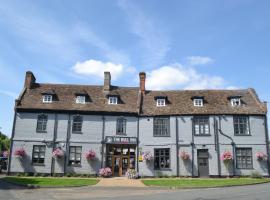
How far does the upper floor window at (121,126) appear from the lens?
31500 millimetres

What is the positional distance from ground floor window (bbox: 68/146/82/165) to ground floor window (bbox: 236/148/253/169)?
16052mm

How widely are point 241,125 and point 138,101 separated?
11.2 meters

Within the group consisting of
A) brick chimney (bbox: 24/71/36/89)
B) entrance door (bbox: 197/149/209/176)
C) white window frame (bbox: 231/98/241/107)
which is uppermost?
brick chimney (bbox: 24/71/36/89)

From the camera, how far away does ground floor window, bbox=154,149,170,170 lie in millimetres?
30634

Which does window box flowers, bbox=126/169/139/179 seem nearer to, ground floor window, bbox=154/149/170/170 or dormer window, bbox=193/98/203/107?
ground floor window, bbox=154/149/170/170

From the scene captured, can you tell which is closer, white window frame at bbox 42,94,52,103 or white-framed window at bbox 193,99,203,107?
white-framed window at bbox 193,99,203,107

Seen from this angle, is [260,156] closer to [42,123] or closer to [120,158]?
[120,158]

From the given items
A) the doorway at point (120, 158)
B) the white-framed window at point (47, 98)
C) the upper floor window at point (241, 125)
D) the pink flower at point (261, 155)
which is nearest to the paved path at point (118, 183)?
the doorway at point (120, 158)

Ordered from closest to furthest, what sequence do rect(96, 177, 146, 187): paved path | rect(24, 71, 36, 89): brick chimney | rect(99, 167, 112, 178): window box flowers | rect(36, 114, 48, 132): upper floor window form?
1. rect(96, 177, 146, 187): paved path
2. rect(99, 167, 112, 178): window box flowers
3. rect(36, 114, 48, 132): upper floor window
4. rect(24, 71, 36, 89): brick chimney

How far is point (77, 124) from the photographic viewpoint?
31.6 m

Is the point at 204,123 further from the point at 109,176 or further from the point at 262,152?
the point at 109,176

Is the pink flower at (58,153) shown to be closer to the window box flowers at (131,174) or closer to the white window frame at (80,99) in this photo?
the white window frame at (80,99)

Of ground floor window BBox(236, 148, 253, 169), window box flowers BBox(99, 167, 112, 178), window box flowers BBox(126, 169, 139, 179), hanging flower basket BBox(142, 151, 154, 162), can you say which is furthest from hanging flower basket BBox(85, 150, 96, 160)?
ground floor window BBox(236, 148, 253, 169)

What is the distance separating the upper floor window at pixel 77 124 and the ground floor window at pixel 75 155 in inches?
70.2
